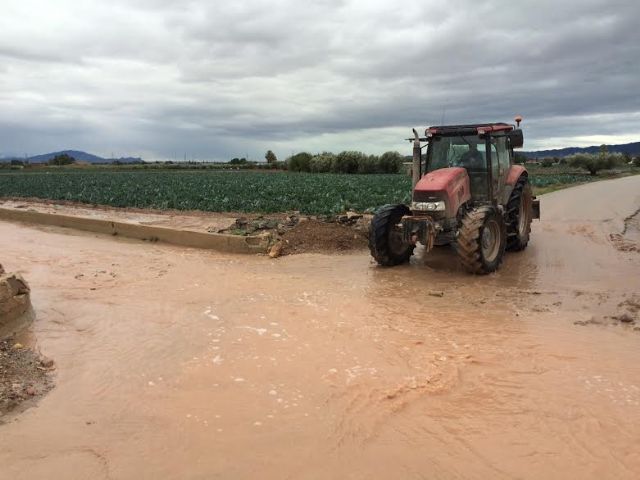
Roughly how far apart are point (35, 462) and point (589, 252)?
415 inches

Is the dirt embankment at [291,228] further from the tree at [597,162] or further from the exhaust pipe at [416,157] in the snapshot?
the tree at [597,162]

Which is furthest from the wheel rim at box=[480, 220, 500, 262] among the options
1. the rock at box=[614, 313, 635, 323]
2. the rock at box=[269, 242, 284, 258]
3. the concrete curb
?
the concrete curb

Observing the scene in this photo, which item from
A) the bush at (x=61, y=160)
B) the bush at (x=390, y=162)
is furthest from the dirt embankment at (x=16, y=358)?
the bush at (x=61, y=160)

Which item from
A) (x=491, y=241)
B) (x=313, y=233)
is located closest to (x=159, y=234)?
(x=313, y=233)

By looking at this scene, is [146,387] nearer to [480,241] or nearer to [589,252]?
[480,241]

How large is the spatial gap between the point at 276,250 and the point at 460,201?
4.06 metres

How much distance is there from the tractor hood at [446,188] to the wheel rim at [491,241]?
616 mm

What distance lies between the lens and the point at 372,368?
5246 mm

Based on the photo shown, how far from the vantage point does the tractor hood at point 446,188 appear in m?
8.74

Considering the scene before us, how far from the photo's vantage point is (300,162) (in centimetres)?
6297

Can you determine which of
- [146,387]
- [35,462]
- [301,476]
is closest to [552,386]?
[301,476]

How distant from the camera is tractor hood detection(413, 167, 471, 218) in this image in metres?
8.74

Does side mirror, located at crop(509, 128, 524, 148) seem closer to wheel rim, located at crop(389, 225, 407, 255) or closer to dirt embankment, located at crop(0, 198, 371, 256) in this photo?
wheel rim, located at crop(389, 225, 407, 255)

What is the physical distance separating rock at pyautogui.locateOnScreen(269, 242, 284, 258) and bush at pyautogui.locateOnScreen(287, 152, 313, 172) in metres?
50.5
